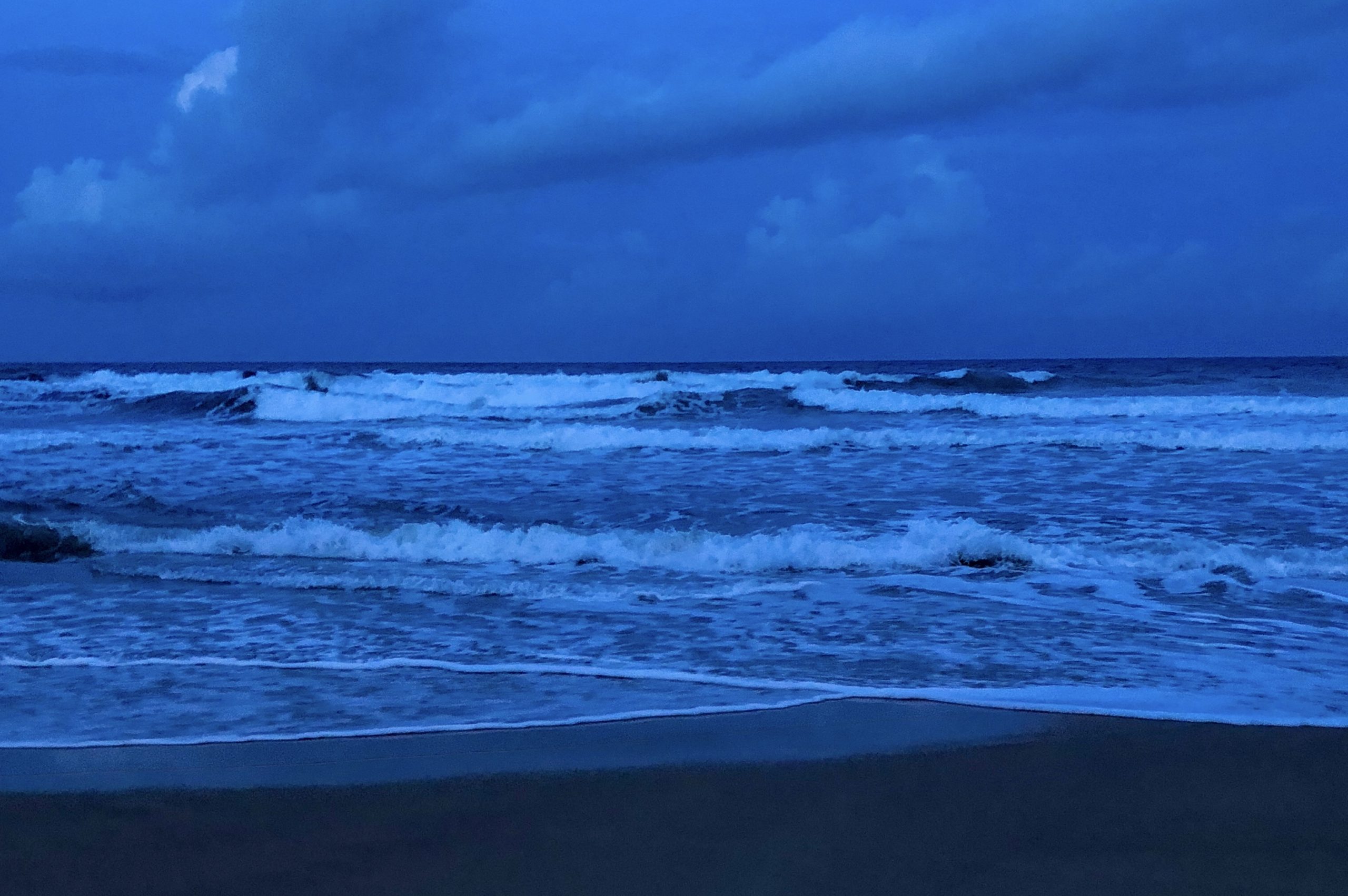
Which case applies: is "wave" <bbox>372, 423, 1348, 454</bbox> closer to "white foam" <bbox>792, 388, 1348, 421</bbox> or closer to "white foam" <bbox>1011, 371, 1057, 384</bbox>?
"white foam" <bbox>792, 388, 1348, 421</bbox>

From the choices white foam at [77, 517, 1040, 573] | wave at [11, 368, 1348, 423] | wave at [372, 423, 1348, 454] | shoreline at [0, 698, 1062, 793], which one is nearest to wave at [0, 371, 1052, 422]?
wave at [11, 368, 1348, 423]

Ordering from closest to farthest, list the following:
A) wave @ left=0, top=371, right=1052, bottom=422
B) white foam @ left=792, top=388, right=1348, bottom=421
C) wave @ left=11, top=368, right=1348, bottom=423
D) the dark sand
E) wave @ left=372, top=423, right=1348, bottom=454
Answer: the dark sand → wave @ left=372, top=423, right=1348, bottom=454 → white foam @ left=792, top=388, right=1348, bottom=421 → wave @ left=11, top=368, right=1348, bottom=423 → wave @ left=0, top=371, right=1052, bottom=422

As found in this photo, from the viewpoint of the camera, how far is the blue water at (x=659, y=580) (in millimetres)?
4113

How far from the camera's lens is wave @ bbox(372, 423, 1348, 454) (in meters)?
14.7

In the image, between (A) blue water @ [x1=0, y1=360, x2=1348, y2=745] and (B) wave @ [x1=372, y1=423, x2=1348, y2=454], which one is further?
(B) wave @ [x1=372, y1=423, x2=1348, y2=454]

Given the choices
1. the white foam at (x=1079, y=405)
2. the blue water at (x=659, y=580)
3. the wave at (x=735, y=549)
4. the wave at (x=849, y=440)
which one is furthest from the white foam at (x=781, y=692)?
the white foam at (x=1079, y=405)

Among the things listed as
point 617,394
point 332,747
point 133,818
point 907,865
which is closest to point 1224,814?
point 907,865

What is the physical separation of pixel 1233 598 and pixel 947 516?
3024 mm

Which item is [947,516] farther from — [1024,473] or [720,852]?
[720,852]

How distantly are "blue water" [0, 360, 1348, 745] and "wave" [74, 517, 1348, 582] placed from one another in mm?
26

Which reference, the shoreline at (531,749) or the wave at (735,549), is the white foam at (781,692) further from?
the wave at (735,549)

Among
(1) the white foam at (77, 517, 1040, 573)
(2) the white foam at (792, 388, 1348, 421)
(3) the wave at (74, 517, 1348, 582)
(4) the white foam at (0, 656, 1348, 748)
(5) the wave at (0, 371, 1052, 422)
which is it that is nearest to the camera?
(4) the white foam at (0, 656, 1348, 748)

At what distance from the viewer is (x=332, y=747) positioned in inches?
138

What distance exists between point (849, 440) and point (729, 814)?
1292 cm
